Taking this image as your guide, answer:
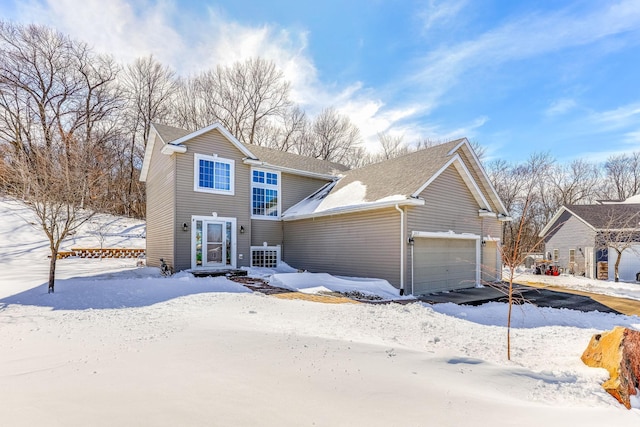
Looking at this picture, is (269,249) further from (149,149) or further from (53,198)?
(53,198)

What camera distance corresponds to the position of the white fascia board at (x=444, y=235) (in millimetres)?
11122

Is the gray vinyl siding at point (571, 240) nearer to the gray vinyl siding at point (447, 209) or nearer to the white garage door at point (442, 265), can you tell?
the gray vinyl siding at point (447, 209)

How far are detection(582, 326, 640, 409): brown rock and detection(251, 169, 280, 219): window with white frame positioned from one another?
12.8m

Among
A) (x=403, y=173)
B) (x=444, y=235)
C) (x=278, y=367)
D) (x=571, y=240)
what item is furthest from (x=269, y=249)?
(x=571, y=240)

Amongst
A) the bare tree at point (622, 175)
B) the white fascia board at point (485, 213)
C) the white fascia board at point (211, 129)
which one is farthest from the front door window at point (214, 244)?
the bare tree at point (622, 175)

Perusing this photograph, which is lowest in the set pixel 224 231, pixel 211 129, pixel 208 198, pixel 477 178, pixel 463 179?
pixel 224 231

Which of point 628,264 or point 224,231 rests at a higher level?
point 224,231

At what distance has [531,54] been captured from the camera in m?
12.8

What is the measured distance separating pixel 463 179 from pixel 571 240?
1640cm

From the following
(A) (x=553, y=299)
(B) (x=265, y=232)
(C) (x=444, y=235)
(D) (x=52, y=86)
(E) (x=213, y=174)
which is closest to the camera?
(A) (x=553, y=299)

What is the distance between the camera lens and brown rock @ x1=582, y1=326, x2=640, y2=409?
3688 millimetres

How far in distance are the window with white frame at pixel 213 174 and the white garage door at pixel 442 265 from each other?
326 inches

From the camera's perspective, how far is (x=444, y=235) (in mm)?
12172

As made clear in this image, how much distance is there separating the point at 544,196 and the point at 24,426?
138 feet
